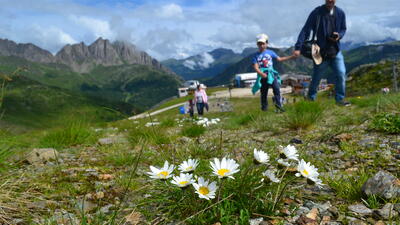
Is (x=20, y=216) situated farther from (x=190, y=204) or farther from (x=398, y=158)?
(x=398, y=158)

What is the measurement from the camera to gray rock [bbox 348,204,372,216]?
2.36 m

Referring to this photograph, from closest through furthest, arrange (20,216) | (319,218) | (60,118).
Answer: (319,218), (20,216), (60,118)

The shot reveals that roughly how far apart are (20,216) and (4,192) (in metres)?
0.36

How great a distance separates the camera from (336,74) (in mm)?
10828

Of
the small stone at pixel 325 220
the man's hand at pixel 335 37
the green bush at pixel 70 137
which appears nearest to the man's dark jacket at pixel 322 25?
the man's hand at pixel 335 37

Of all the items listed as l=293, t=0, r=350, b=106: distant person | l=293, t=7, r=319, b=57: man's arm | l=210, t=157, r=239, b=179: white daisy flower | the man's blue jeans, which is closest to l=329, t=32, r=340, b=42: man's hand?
l=293, t=0, r=350, b=106: distant person

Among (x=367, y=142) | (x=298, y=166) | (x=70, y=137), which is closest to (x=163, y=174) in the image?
(x=298, y=166)

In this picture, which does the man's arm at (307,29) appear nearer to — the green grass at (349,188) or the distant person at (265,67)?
the distant person at (265,67)

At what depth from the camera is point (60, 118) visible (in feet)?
24.3

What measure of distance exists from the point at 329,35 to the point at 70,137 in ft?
30.1

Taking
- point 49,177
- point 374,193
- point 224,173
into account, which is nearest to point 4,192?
point 49,177

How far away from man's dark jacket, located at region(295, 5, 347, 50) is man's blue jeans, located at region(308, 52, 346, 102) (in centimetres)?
58

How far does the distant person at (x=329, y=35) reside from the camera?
10.4 meters

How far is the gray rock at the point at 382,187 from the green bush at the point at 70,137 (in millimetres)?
6549
